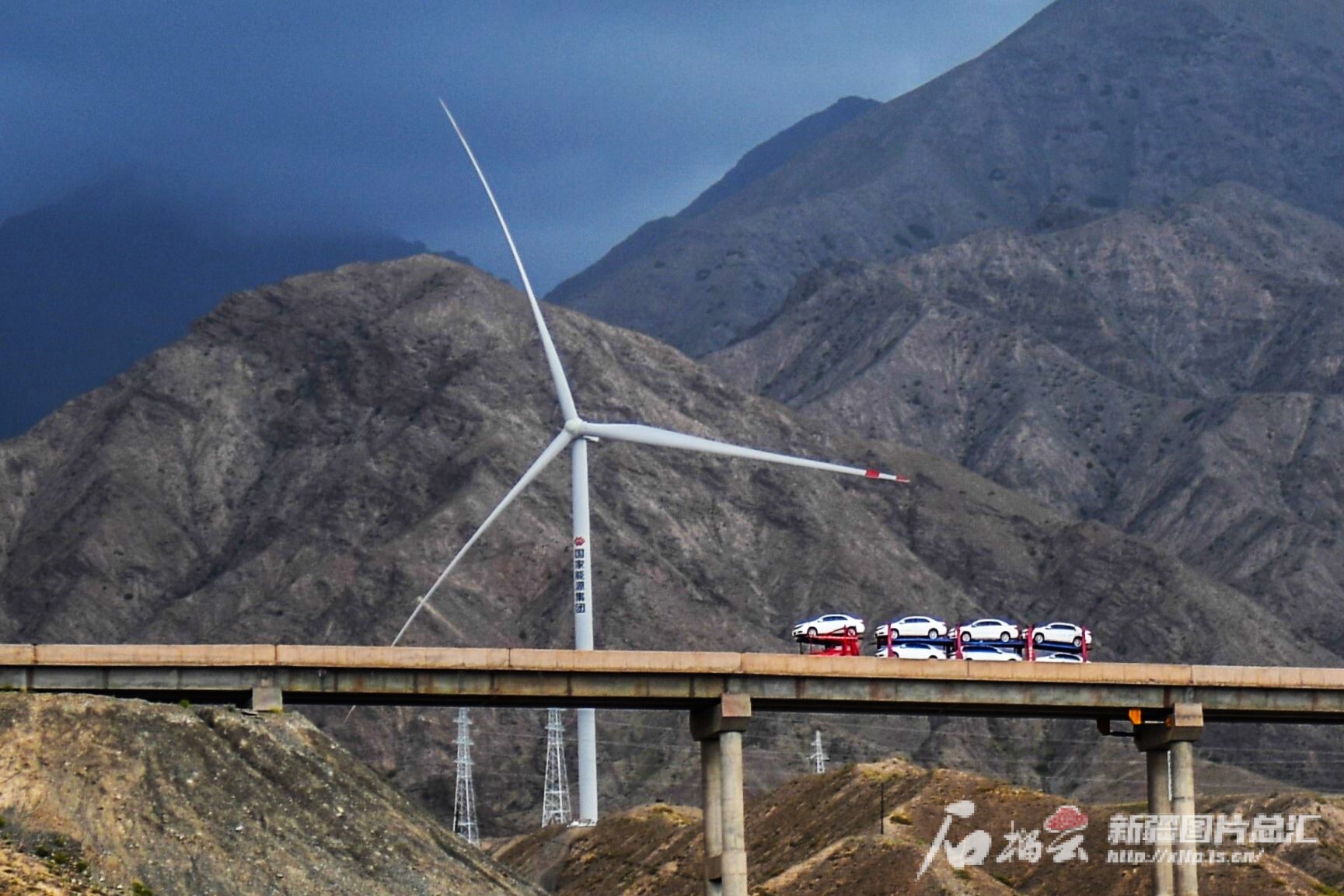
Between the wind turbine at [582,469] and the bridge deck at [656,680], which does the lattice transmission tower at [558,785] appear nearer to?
the wind turbine at [582,469]

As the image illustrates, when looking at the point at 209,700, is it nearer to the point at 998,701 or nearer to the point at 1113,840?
the point at 998,701

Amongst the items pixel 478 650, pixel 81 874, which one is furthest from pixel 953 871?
pixel 81 874

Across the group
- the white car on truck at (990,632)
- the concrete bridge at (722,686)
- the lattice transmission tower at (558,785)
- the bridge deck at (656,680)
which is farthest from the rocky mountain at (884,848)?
the lattice transmission tower at (558,785)

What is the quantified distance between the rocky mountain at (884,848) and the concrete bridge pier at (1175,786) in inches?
164

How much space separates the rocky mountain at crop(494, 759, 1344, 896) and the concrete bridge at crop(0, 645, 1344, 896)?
746cm

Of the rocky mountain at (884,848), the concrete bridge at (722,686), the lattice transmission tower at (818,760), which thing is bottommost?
the lattice transmission tower at (818,760)

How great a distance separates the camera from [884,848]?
3939 inches

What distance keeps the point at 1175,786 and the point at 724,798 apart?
19740 millimetres

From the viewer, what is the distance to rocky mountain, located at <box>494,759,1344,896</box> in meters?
99.8

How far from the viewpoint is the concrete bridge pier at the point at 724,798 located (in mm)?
88625

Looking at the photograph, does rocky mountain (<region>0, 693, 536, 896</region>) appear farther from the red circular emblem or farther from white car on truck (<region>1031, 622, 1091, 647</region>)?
the red circular emblem

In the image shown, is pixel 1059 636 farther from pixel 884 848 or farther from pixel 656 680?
pixel 656 680

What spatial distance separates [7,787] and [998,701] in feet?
129

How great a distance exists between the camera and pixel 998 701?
305 ft
